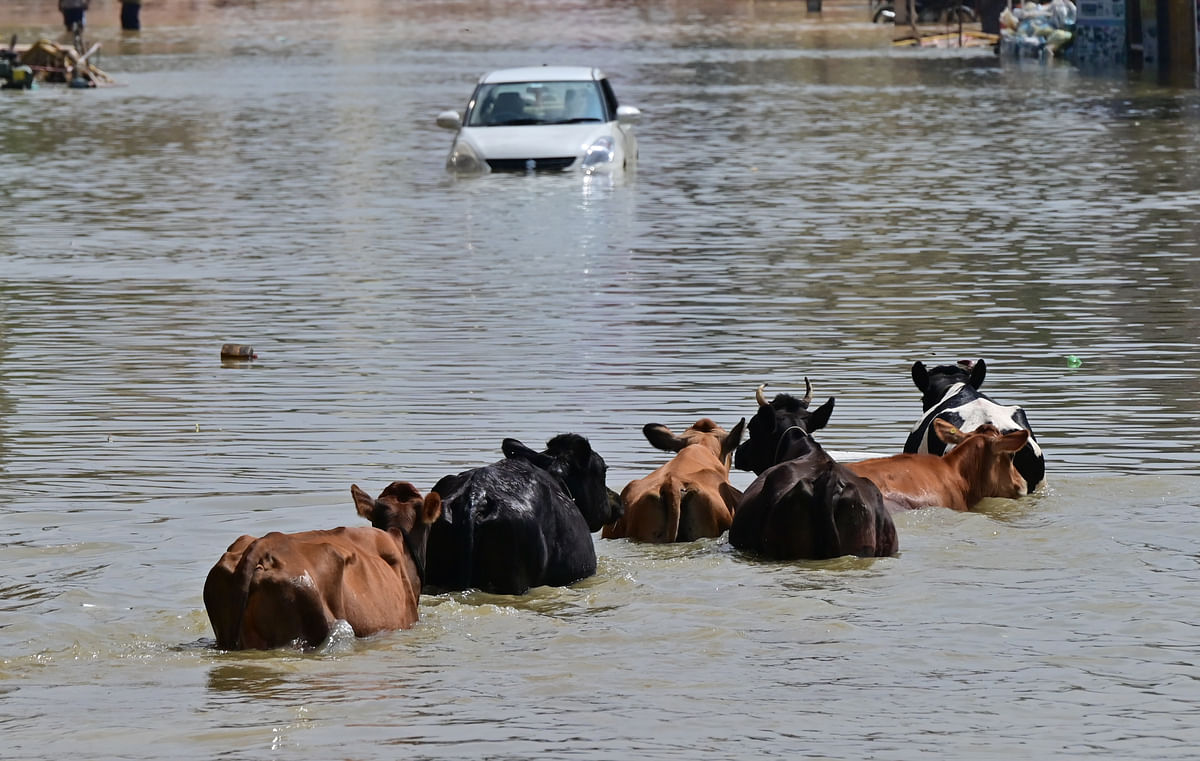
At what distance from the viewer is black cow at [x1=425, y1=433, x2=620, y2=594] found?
8703 millimetres

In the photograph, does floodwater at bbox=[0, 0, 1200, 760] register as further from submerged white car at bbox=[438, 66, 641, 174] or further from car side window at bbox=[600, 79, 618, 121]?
car side window at bbox=[600, 79, 618, 121]

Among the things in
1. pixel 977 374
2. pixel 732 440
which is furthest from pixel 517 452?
pixel 977 374

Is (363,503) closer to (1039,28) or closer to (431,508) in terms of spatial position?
(431,508)

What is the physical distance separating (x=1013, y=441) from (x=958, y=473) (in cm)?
34

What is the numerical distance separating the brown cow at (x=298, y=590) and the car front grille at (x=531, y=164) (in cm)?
2039

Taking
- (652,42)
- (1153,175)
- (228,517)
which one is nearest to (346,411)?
(228,517)

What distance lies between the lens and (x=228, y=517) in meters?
10.1

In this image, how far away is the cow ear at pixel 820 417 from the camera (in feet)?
33.0

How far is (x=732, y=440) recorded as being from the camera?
10.3 meters

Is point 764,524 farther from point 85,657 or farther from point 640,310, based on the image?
point 640,310

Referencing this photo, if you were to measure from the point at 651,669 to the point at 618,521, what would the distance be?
7.59ft

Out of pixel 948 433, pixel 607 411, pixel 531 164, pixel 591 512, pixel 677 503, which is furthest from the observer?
pixel 531 164

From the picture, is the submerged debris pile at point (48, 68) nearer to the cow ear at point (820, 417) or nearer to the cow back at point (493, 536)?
the cow ear at point (820, 417)

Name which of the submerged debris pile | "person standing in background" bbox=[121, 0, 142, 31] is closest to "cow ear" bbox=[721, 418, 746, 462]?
the submerged debris pile
